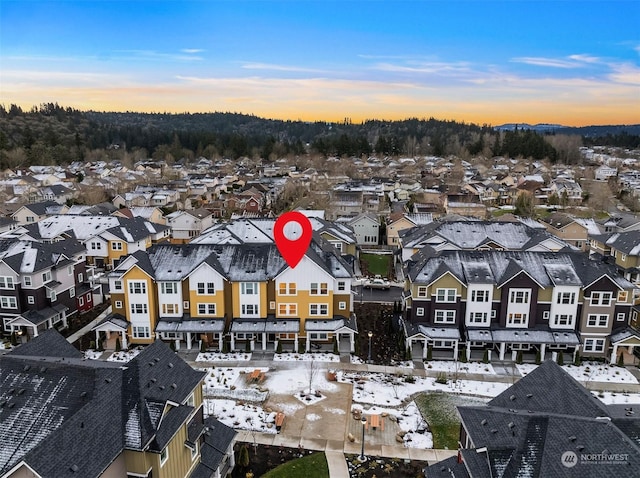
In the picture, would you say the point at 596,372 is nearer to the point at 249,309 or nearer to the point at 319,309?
the point at 319,309

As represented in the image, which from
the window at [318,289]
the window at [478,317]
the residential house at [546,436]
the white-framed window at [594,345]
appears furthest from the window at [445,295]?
Result: the residential house at [546,436]

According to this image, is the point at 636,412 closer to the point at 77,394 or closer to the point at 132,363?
the point at 132,363

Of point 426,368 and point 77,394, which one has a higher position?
point 77,394

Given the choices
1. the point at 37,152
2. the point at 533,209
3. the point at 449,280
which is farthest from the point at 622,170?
the point at 37,152

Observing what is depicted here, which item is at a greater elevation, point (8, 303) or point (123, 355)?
point (8, 303)

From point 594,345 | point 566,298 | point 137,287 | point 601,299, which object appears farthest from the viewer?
point 137,287

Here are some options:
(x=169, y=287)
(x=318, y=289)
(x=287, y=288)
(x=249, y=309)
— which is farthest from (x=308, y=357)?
(x=169, y=287)
